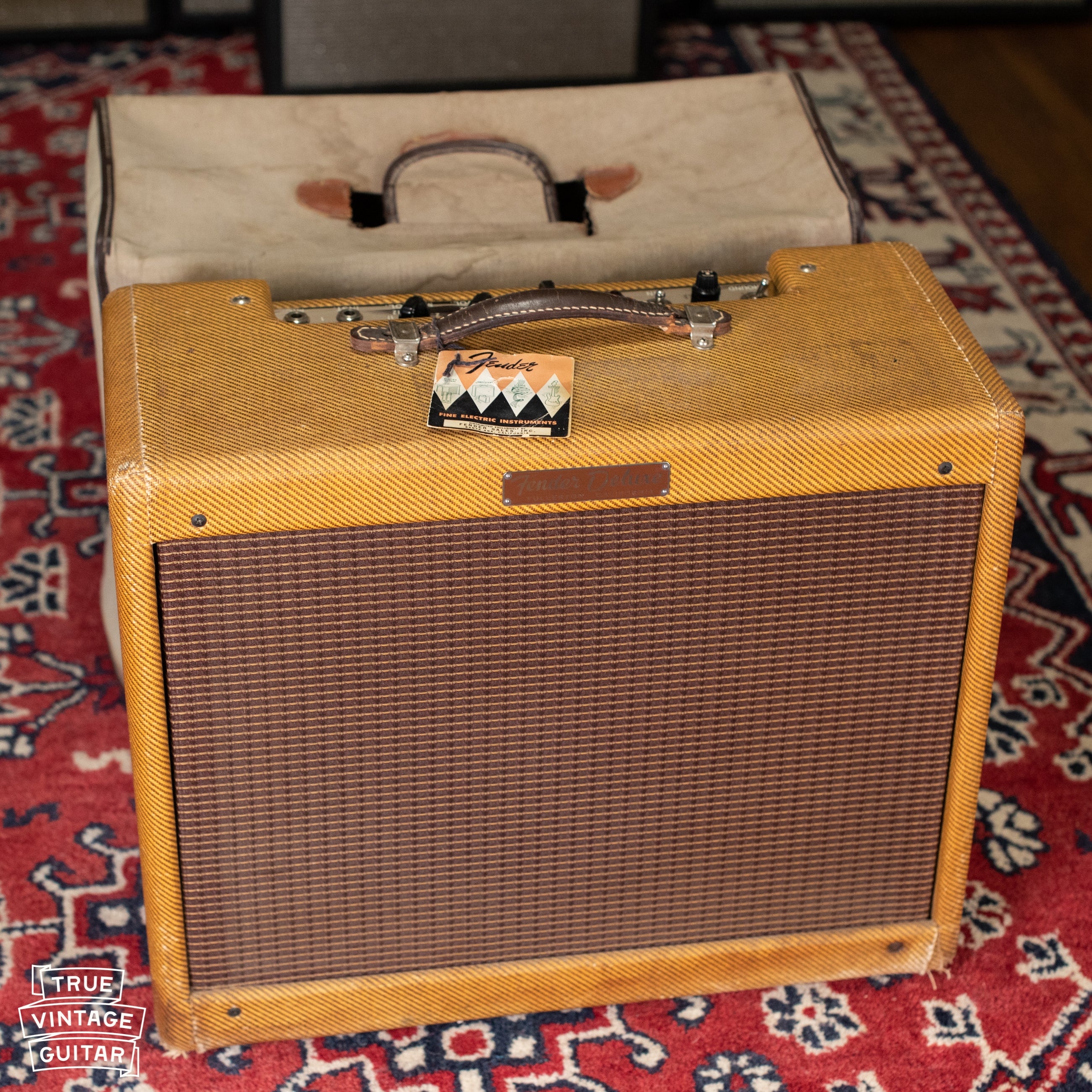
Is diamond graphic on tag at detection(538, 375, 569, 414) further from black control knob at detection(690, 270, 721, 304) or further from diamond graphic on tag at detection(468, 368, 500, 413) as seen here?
black control knob at detection(690, 270, 721, 304)

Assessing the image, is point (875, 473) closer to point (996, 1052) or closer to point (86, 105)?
point (996, 1052)

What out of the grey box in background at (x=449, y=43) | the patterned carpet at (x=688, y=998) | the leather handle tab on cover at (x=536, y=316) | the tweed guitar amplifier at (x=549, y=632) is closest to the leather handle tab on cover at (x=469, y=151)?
the tweed guitar amplifier at (x=549, y=632)

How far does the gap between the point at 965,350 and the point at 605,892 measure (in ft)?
1.58

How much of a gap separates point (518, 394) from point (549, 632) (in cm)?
16

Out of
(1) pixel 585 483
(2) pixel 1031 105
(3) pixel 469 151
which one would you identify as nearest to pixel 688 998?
(1) pixel 585 483

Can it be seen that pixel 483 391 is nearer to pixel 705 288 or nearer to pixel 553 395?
pixel 553 395

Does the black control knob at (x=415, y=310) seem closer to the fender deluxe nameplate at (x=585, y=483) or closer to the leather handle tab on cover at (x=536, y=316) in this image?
the leather handle tab on cover at (x=536, y=316)

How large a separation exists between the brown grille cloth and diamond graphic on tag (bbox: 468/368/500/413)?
8 centimetres

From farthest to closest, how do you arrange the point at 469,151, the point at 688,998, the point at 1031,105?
the point at 1031,105
the point at 469,151
the point at 688,998

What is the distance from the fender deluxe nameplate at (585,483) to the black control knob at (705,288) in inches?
7.8

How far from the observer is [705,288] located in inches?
44.2

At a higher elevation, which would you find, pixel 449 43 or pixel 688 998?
pixel 449 43

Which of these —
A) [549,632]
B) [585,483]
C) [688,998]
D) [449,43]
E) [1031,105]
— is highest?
[585,483]

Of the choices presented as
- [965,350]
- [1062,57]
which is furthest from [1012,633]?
[1062,57]
